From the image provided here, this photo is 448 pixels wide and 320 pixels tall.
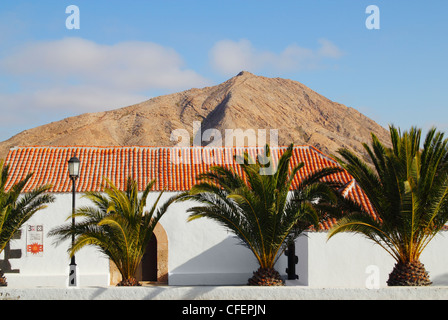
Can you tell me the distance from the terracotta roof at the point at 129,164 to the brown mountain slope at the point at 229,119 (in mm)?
36914

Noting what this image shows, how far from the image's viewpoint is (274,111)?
6825 centimetres

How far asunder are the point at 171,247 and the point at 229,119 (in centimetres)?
4283

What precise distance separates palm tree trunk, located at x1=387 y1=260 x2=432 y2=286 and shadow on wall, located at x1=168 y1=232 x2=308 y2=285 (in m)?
5.21

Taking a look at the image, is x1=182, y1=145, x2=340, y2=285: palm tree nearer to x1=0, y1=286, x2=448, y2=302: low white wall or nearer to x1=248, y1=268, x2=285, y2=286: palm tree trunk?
x1=248, y1=268, x2=285, y2=286: palm tree trunk

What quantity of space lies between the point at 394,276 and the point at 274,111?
2236 inches

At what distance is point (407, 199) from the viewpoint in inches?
454

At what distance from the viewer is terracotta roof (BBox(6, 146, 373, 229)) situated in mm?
17953

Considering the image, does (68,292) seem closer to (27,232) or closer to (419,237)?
(27,232)

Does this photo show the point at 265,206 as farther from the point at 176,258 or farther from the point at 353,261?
the point at 176,258

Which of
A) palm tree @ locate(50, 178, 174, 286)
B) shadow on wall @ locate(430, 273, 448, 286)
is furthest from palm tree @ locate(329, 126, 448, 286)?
palm tree @ locate(50, 178, 174, 286)

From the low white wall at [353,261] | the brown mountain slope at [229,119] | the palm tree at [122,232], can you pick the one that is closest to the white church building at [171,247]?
the low white wall at [353,261]

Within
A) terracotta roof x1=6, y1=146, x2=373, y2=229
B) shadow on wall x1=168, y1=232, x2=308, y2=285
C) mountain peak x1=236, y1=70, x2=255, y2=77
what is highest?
mountain peak x1=236, y1=70, x2=255, y2=77

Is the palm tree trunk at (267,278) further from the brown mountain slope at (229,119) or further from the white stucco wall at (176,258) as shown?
the brown mountain slope at (229,119)
